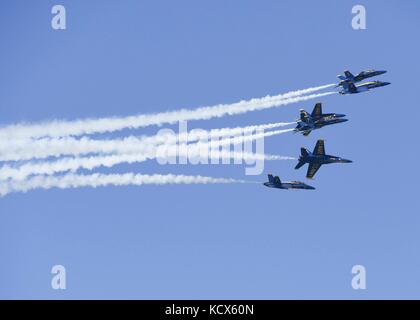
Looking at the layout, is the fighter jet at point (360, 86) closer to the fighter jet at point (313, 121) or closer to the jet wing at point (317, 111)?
the jet wing at point (317, 111)

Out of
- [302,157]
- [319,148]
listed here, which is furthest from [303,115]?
[302,157]

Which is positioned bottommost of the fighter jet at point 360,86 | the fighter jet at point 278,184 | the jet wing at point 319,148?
the fighter jet at point 278,184

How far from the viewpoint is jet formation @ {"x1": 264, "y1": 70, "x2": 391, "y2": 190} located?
431 ft

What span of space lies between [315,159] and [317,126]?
15.2ft

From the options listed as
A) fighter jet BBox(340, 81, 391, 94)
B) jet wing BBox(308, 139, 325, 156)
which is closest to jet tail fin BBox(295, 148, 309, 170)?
jet wing BBox(308, 139, 325, 156)

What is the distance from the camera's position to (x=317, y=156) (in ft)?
438

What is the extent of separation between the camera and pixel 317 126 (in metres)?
132

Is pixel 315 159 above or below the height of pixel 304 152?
below

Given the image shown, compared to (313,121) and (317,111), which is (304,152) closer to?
(313,121)

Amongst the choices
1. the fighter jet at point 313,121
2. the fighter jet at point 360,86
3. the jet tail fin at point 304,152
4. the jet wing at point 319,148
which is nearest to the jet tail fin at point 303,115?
the fighter jet at point 313,121

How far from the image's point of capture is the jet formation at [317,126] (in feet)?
431
